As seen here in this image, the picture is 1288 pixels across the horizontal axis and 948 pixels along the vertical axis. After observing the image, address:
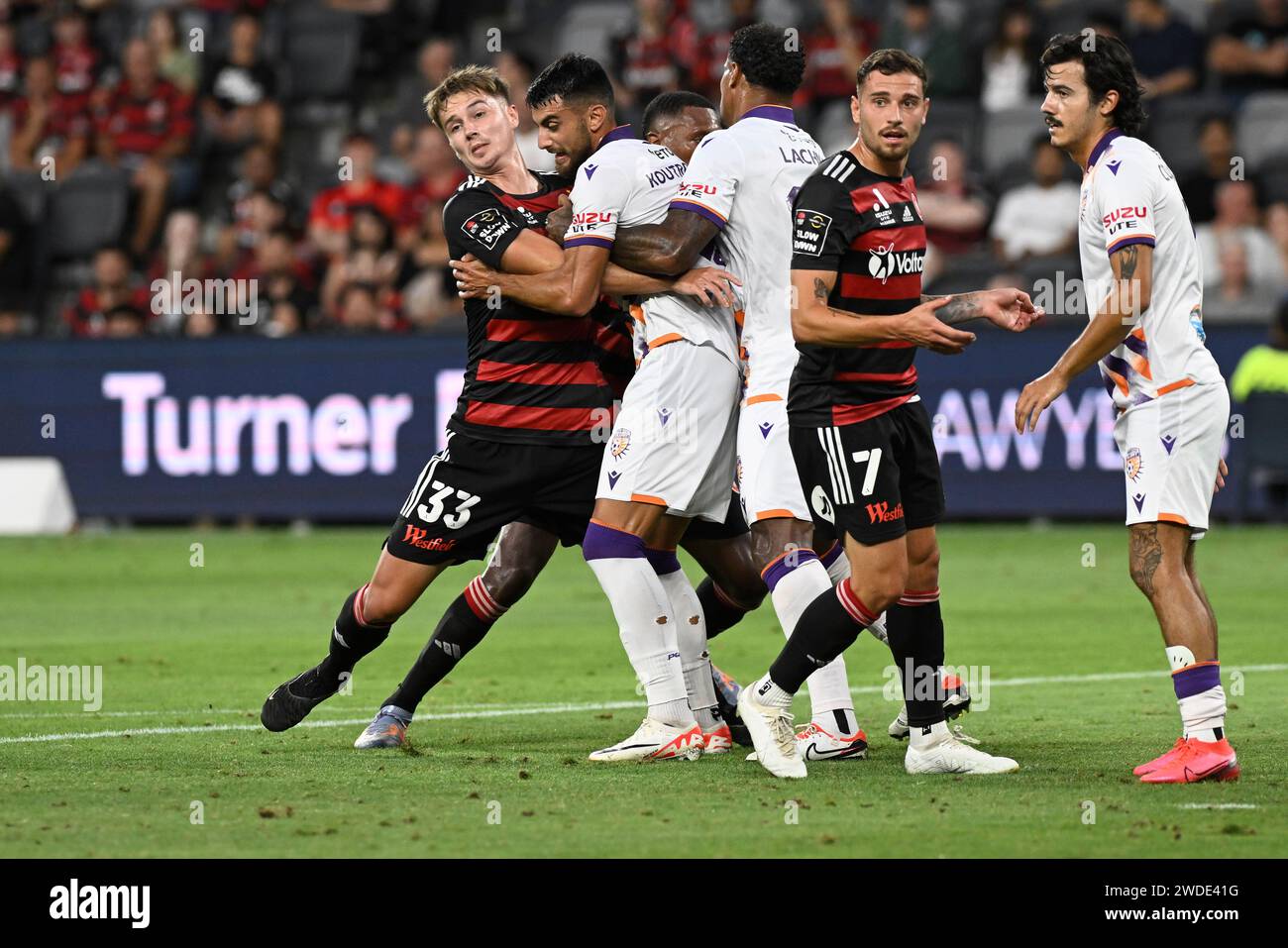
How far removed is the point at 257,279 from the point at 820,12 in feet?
21.9

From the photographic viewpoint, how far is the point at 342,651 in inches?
302

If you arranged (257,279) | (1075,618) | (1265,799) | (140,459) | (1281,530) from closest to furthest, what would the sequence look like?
(1265,799)
(1075,618)
(1281,530)
(140,459)
(257,279)

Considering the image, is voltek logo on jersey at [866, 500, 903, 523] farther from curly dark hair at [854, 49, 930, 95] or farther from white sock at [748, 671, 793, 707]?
curly dark hair at [854, 49, 930, 95]

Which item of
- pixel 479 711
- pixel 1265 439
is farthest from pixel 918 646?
pixel 1265 439

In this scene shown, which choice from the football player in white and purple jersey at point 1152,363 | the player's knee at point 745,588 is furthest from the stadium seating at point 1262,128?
the football player in white and purple jersey at point 1152,363

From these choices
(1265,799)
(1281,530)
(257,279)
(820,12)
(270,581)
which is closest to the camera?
(1265,799)

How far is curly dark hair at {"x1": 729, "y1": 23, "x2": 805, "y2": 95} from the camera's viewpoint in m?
7.56

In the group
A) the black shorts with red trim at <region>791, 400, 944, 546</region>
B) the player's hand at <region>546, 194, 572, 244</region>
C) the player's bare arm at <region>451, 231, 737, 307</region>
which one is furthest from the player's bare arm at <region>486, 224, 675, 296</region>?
the black shorts with red trim at <region>791, 400, 944, 546</region>

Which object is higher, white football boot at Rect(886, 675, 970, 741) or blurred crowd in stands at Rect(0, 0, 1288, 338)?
blurred crowd in stands at Rect(0, 0, 1288, 338)

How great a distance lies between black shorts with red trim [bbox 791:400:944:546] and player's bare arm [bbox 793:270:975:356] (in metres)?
0.35

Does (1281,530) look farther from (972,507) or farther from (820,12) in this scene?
(820,12)

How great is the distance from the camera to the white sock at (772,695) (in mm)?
6945
